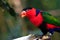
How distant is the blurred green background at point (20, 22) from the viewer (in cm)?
117

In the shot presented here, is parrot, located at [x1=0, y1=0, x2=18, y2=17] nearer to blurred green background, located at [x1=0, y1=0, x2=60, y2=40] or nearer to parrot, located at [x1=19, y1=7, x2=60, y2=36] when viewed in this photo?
blurred green background, located at [x1=0, y1=0, x2=60, y2=40]

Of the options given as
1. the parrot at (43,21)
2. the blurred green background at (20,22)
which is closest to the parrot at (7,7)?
the blurred green background at (20,22)

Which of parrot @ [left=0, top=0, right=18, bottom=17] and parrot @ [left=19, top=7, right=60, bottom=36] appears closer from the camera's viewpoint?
parrot @ [left=19, top=7, right=60, bottom=36]

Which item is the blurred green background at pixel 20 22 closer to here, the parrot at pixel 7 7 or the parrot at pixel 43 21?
the parrot at pixel 7 7

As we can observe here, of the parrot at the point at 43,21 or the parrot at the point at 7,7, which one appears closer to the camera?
the parrot at the point at 43,21

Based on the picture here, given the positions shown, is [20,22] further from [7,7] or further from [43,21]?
[43,21]

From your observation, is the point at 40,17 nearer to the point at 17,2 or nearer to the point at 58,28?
the point at 58,28

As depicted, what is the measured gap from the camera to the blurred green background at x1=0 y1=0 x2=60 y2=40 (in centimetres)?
117

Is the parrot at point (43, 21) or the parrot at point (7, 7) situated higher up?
the parrot at point (7, 7)

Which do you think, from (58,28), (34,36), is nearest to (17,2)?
(34,36)

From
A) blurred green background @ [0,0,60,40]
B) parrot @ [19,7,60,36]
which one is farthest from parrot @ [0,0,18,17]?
parrot @ [19,7,60,36]

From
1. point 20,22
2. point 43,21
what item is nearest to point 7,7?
point 20,22

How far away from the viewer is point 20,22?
1.24m

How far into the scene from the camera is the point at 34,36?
3.04 ft
